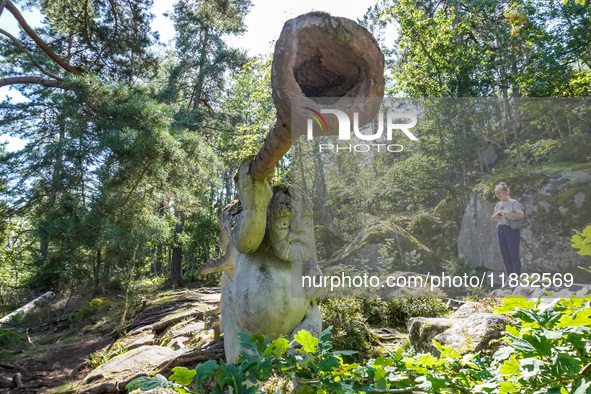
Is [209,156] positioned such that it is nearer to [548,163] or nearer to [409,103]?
[409,103]

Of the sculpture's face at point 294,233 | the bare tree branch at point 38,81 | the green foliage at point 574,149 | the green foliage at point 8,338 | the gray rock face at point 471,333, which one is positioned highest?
the bare tree branch at point 38,81

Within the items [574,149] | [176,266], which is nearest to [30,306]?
[176,266]

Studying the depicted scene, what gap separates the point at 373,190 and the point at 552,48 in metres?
7.17

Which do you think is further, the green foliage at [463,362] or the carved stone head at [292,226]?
the carved stone head at [292,226]

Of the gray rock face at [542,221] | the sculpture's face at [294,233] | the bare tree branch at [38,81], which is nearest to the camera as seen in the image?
the gray rock face at [542,221]

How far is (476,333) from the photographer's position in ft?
9.00

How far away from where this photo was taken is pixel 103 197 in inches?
201

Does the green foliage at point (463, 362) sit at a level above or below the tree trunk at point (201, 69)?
below

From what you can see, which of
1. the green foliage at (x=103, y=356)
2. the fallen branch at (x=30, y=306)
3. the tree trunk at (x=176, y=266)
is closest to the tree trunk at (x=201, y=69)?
the tree trunk at (x=176, y=266)

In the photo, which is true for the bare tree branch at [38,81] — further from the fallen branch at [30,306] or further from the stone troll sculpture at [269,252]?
the stone troll sculpture at [269,252]

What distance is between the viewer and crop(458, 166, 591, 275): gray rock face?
1714 mm

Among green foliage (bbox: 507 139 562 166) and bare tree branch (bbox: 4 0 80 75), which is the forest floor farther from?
bare tree branch (bbox: 4 0 80 75)

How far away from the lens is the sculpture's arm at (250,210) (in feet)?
6.38

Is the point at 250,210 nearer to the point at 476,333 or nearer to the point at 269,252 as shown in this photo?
the point at 269,252
